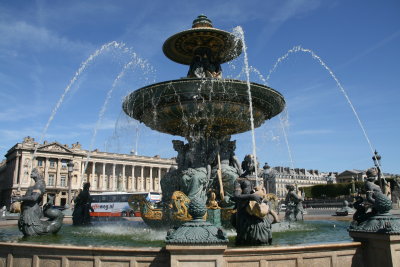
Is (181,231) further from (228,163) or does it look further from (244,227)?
(228,163)

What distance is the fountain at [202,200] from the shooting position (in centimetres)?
Result: 442

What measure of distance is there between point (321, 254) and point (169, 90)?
247 inches

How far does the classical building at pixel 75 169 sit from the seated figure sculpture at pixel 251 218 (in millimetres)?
74209

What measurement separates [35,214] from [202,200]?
16.4ft

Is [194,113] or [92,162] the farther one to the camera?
[92,162]

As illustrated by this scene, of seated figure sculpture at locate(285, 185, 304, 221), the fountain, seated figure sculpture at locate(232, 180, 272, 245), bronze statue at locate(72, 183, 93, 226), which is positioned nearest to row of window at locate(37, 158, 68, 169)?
bronze statue at locate(72, 183, 93, 226)

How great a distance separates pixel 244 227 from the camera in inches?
231

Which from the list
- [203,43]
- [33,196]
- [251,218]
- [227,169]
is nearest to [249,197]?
[251,218]

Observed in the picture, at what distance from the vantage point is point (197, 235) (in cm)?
420

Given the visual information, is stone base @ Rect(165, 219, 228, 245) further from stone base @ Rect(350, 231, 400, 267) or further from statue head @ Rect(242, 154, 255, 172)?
statue head @ Rect(242, 154, 255, 172)

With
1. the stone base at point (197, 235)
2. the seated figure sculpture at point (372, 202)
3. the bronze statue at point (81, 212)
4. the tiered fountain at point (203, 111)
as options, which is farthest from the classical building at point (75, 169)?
the stone base at point (197, 235)

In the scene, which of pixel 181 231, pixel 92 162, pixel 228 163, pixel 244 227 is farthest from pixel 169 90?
pixel 92 162

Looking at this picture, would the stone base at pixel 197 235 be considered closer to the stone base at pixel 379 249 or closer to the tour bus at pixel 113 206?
the stone base at pixel 379 249

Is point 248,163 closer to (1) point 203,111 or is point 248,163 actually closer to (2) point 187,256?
(1) point 203,111
